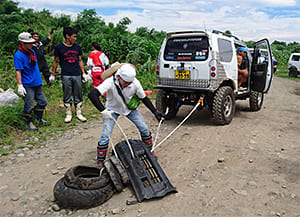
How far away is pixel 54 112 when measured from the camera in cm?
653

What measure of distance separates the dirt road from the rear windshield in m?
A: 1.64

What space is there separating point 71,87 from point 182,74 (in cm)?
266

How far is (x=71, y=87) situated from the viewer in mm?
6051

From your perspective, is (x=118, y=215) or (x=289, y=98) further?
(x=289, y=98)

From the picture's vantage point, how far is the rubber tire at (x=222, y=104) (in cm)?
574

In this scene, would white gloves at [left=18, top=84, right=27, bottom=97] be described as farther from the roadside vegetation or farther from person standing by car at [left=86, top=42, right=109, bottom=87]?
person standing by car at [left=86, top=42, right=109, bottom=87]

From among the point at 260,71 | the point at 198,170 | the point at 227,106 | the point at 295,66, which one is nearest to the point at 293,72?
the point at 295,66

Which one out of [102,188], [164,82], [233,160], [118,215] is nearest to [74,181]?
[102,188]

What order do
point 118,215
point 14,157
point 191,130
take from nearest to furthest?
point 118,215 < point 14,157 < point 191,130

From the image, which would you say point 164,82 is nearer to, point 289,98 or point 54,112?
point 54,112

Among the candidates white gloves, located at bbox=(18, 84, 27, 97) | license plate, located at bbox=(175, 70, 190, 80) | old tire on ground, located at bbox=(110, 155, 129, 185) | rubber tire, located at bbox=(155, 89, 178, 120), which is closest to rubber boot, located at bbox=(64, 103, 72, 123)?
white gloves, located at bbox=(18, 84, 27, 97)

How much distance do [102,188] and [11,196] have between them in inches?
50.7

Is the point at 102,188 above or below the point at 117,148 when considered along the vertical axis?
below

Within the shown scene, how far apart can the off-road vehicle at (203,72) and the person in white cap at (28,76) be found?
283 cm
